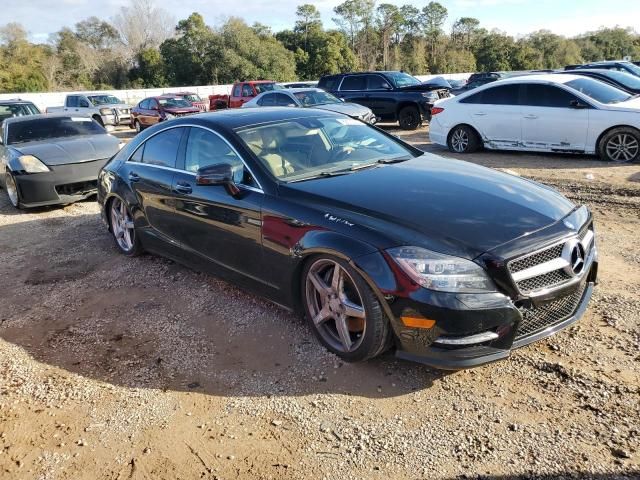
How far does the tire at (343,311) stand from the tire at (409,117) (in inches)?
510

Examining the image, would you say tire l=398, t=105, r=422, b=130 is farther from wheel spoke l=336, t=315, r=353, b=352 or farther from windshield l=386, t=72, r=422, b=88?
wheel spoke l=336, t=315, r=353, b=352

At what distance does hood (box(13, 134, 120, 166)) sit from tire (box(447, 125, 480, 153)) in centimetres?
660

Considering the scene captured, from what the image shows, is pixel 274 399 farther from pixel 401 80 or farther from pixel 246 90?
pixel 246 90

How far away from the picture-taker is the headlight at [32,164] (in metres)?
8.02

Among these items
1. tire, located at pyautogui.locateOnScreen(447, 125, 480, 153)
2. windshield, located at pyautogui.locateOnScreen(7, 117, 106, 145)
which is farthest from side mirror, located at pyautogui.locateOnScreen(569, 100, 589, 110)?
windshield, located at pyautogui.locateOnScreen(7, 117, 106, 145)

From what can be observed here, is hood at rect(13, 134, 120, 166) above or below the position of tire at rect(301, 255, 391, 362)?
above

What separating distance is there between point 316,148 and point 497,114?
24.0 ft

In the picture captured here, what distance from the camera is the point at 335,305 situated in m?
3.44

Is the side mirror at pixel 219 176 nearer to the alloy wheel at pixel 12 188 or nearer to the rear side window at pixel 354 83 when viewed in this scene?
the alloy wheel at pixel 12 188

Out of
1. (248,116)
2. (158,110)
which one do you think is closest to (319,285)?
(248,116)

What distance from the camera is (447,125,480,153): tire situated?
1093 centimetres

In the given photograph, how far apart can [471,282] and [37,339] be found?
131 inches

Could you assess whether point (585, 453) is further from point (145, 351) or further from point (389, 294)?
point (145, 351)

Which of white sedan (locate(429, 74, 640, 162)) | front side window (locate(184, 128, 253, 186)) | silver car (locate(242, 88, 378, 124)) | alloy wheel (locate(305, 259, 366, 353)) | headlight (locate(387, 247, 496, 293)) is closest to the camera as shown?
headlight (locate(387, 247, 496, 293))
